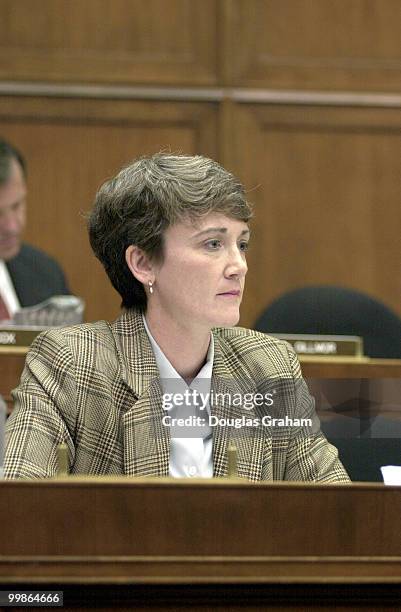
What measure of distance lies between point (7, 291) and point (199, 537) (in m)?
2.55

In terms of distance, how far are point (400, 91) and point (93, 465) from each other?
3.05 metres

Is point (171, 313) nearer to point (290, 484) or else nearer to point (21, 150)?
point (290, 484)

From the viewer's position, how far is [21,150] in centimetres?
420

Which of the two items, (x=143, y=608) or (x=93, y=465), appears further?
(x=93, y=465)

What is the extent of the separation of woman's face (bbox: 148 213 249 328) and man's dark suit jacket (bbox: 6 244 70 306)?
6.24 ft

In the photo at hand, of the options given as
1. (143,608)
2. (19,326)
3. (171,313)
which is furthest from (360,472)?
(19,326)

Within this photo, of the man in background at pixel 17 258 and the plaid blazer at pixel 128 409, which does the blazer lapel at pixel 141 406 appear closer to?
the plaid blazer at pixel 128 409

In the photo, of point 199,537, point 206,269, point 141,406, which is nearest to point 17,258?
point 206,269

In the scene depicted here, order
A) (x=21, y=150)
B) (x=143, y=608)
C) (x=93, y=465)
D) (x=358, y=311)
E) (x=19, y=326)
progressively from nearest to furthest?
(x=143, y=608)
(x=93, y=465)
(x=19, y=326)
(x=358, y=311)
(x=21, y=150)

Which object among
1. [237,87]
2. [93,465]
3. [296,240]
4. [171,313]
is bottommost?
[93,465]

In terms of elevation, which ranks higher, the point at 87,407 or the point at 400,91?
the point at 400,91

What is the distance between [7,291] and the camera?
365 cm

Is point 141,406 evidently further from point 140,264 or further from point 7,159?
point 7,159

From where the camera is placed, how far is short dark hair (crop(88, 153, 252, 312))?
5.84 feet
